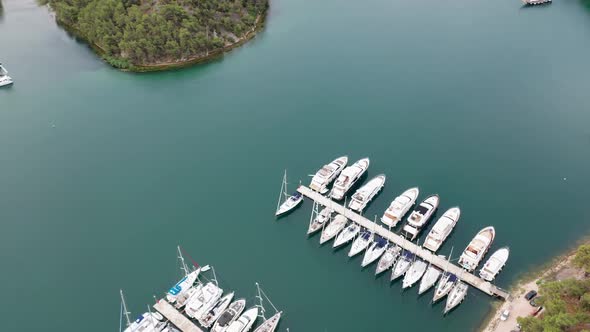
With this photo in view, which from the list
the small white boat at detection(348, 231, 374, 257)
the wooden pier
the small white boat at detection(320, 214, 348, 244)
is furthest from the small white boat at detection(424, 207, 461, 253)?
the small white boat at detection(320, 214, 348, 244)

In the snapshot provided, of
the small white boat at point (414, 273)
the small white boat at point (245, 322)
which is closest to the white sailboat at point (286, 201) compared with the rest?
the small white boat at point (245, 322)

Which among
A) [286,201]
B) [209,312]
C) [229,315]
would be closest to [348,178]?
[286,201]

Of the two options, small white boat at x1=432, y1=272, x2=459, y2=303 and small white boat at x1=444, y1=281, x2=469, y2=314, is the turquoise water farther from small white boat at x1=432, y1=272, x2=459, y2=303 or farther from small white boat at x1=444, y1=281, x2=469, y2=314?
small white boat at x1=432, y1=272, x2=459, y2=303

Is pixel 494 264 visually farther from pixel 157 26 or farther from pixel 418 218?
pixel 157 26

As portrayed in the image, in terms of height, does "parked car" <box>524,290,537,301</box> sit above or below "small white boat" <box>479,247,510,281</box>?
below

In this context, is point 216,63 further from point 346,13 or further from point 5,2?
point 5,2

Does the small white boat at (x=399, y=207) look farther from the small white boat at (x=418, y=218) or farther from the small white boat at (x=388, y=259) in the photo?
the small white boat at (x=388, y=259)

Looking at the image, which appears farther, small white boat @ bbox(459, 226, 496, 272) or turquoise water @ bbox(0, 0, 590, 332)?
turquoise water @ bbox(0, 0, 590, 332)
